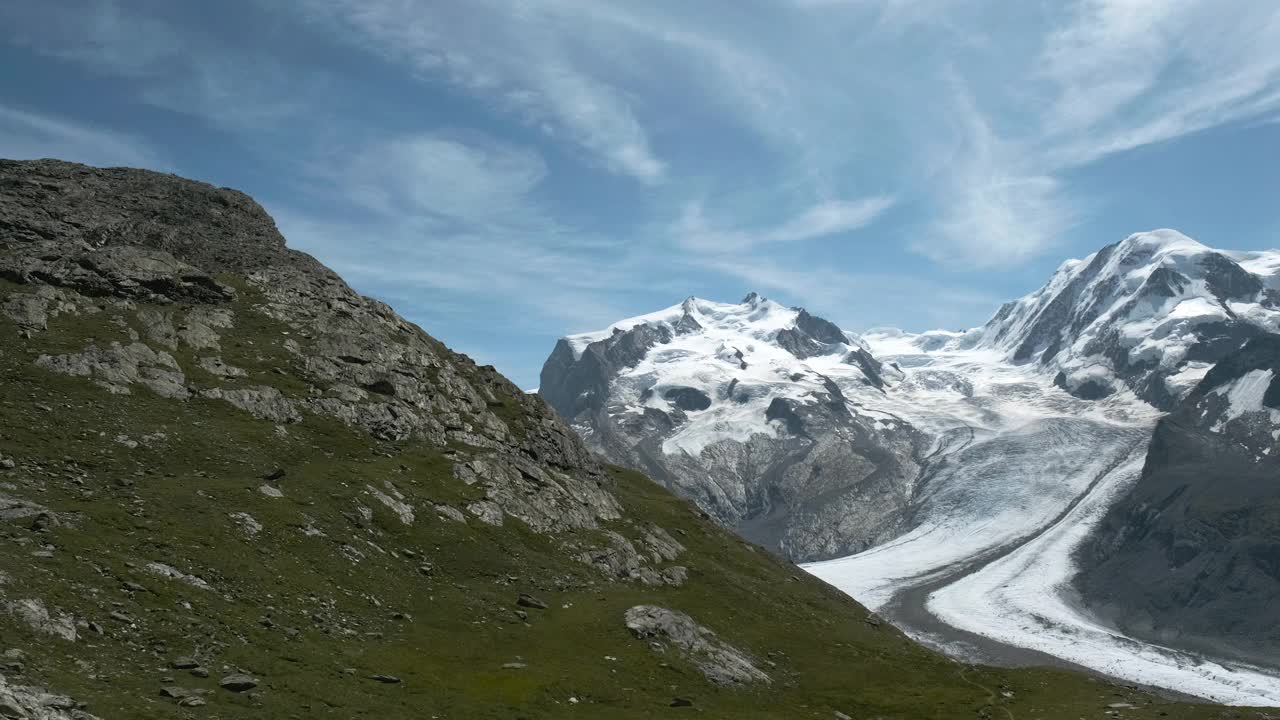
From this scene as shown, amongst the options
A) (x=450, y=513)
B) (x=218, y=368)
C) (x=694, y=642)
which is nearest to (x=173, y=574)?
(x=450, y=513)

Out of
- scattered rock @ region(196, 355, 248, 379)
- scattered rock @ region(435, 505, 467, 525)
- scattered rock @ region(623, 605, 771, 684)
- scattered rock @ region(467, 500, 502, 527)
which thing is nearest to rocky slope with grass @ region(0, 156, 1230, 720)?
scattered rock @ region(435, 505, 467, 525)

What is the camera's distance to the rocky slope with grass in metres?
42.0

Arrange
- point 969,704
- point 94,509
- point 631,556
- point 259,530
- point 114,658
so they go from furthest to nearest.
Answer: point 631,556 → point 969,704 → point 259,530 → point 94,509 → point 114,658

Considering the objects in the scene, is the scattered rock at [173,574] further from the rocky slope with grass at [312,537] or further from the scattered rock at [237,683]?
the scattered rock at [237,683]

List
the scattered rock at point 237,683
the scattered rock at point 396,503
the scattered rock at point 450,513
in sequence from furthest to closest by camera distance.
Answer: the scattered rock at point 450,513 < the scattered rock at point 396,503 < the scattered rock at point 237,683

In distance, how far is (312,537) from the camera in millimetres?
60438

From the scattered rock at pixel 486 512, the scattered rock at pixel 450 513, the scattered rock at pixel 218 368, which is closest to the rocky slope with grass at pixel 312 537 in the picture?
the scattered rock at pixel 450 513

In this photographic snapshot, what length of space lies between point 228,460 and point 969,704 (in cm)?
6038

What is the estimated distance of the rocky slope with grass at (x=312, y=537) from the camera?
4203 cm

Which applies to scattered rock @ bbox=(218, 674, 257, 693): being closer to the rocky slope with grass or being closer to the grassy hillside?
the rocky slope with grass

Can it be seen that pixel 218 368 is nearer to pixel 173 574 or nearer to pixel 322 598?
pixel 322 598

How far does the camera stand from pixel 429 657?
52.4 m

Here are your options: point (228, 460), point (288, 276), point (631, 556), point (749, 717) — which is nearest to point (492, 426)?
point (631, 556)

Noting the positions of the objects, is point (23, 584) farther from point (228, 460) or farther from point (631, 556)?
point (631, 556)
